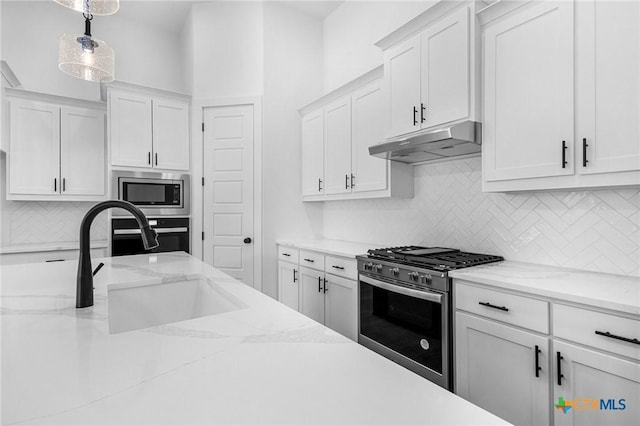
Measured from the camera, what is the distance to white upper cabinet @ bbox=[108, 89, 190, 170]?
140 inches

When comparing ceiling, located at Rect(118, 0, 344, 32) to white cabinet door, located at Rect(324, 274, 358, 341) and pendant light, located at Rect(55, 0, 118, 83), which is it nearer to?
pendant light, located at Rect(55, 0, 118, 83)

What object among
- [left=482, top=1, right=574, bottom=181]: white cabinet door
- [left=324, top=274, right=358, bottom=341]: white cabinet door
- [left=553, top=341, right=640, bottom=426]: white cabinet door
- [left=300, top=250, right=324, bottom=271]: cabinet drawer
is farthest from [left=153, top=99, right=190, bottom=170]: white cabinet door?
[left=553, top=341, right=640, bottom=426]: white cabinet door

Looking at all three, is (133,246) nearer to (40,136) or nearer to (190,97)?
(40,136)

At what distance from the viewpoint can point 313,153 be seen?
381cm

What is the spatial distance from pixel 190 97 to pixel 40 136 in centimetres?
158

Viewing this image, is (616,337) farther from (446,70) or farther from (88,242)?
(88,242)

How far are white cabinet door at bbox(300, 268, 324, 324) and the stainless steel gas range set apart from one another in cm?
61

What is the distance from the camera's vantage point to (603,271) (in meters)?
1.83

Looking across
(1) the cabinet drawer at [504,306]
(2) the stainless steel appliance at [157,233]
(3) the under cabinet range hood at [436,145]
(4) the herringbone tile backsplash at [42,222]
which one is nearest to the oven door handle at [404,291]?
(1) the cabinet drawer at [504,306]

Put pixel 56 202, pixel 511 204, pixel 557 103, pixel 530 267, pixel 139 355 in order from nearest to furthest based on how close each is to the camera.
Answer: pixel 139 355 → pixel 557 103 → pixel 530 267 → pixel 511 204 → pixel 56 202

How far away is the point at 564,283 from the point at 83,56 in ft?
9.73

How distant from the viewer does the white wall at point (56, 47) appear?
3799 millimetres

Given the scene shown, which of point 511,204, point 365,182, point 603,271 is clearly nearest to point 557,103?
point 511,204

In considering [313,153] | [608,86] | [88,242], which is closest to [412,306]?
[608,86]
